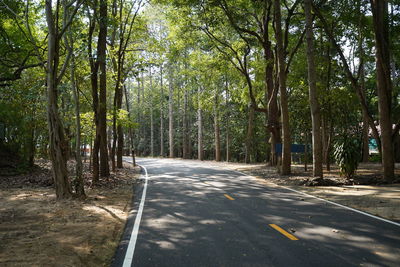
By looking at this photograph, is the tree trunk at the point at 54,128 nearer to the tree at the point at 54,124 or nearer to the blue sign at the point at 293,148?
the tree at the point at 54,124

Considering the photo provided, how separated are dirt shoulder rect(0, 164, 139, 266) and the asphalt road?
0.46 m

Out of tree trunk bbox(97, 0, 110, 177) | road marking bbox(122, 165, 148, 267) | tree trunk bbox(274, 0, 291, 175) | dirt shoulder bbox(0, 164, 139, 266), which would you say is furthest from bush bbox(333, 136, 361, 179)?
tree trunk bbox(97, 0, 110, 177)

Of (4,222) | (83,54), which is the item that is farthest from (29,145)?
(4,222)

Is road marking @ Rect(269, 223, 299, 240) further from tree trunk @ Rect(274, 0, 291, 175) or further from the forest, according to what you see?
tree trunk @ Rect(274, 0, 291, 175)

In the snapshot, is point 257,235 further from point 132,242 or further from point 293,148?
point 293,148

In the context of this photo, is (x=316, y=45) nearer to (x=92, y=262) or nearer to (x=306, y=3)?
(x=306, y=3)

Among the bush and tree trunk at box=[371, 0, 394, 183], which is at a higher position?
tree trunk at box=[371, 0, 394, 183]

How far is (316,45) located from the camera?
23.1 metres

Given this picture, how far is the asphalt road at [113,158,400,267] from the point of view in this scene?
5.22m

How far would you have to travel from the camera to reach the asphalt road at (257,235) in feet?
17.1

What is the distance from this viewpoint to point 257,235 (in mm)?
6551

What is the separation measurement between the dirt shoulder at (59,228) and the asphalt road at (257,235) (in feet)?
1.51

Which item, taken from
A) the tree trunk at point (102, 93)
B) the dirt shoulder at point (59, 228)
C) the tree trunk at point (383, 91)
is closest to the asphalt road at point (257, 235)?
the dirt shoulder at point (59, 228)

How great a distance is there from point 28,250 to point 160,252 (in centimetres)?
243
